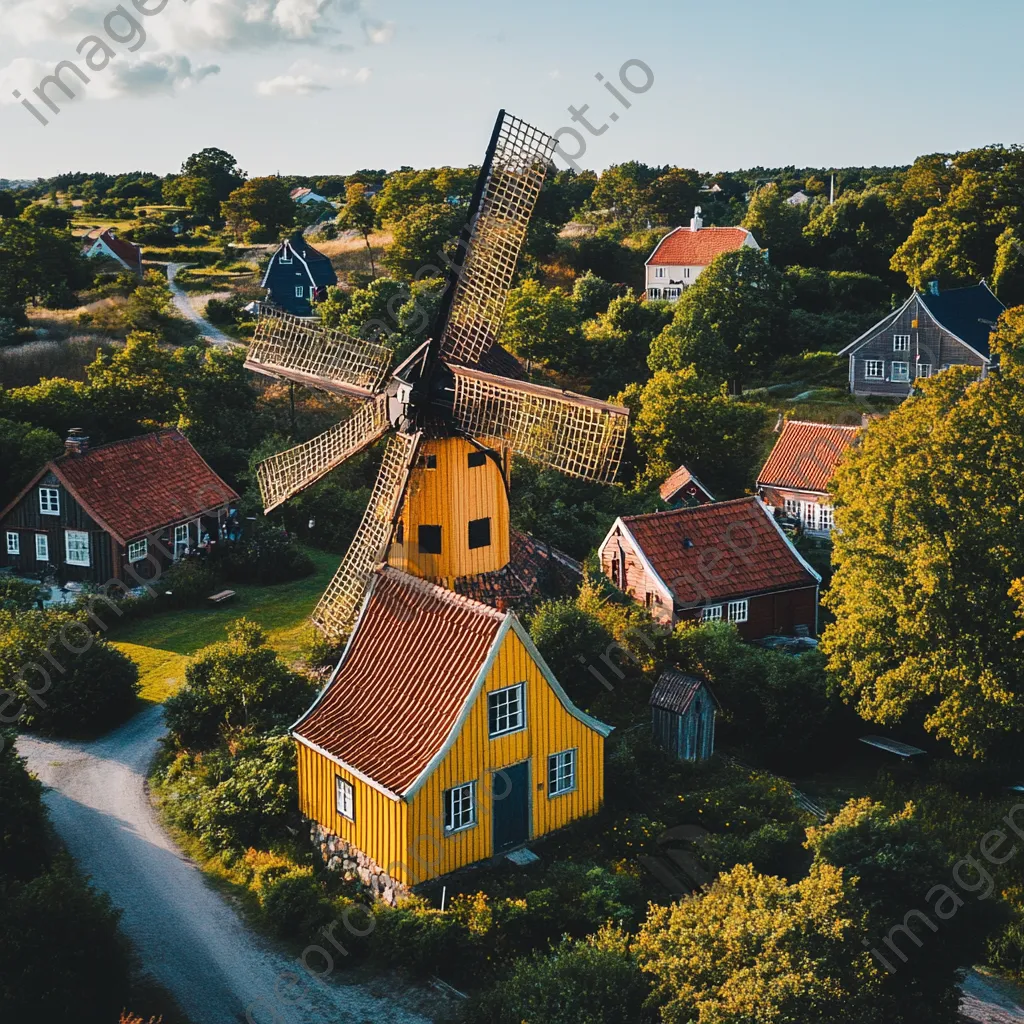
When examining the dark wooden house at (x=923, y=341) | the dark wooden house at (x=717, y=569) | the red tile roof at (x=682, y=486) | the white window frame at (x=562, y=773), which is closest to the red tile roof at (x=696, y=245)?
the dark wooden house at (x=923, y=341)

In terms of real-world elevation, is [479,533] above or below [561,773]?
above

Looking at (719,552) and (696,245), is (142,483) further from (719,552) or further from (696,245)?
(696,245)

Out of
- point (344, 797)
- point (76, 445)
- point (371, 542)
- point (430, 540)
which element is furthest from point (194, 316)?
point (344, 797)

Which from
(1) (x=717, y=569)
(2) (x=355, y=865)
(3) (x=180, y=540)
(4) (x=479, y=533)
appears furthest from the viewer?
(3) (x=180, y=540)

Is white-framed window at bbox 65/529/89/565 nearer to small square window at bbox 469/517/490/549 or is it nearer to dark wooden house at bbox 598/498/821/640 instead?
dark wooden house at bbox 598/498/821/640

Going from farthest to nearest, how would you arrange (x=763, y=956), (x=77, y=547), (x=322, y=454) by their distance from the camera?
(x=77, y=547), (x=322, y=454), (x=763, y=956)

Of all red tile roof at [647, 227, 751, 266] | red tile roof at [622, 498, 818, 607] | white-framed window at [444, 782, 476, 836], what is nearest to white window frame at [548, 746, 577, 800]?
white-framed window at [444, 782, 476, 836]

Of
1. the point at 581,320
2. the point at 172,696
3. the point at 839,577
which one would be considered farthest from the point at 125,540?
the point at 581,320

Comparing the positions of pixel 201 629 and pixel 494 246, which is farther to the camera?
pixel 201 629
